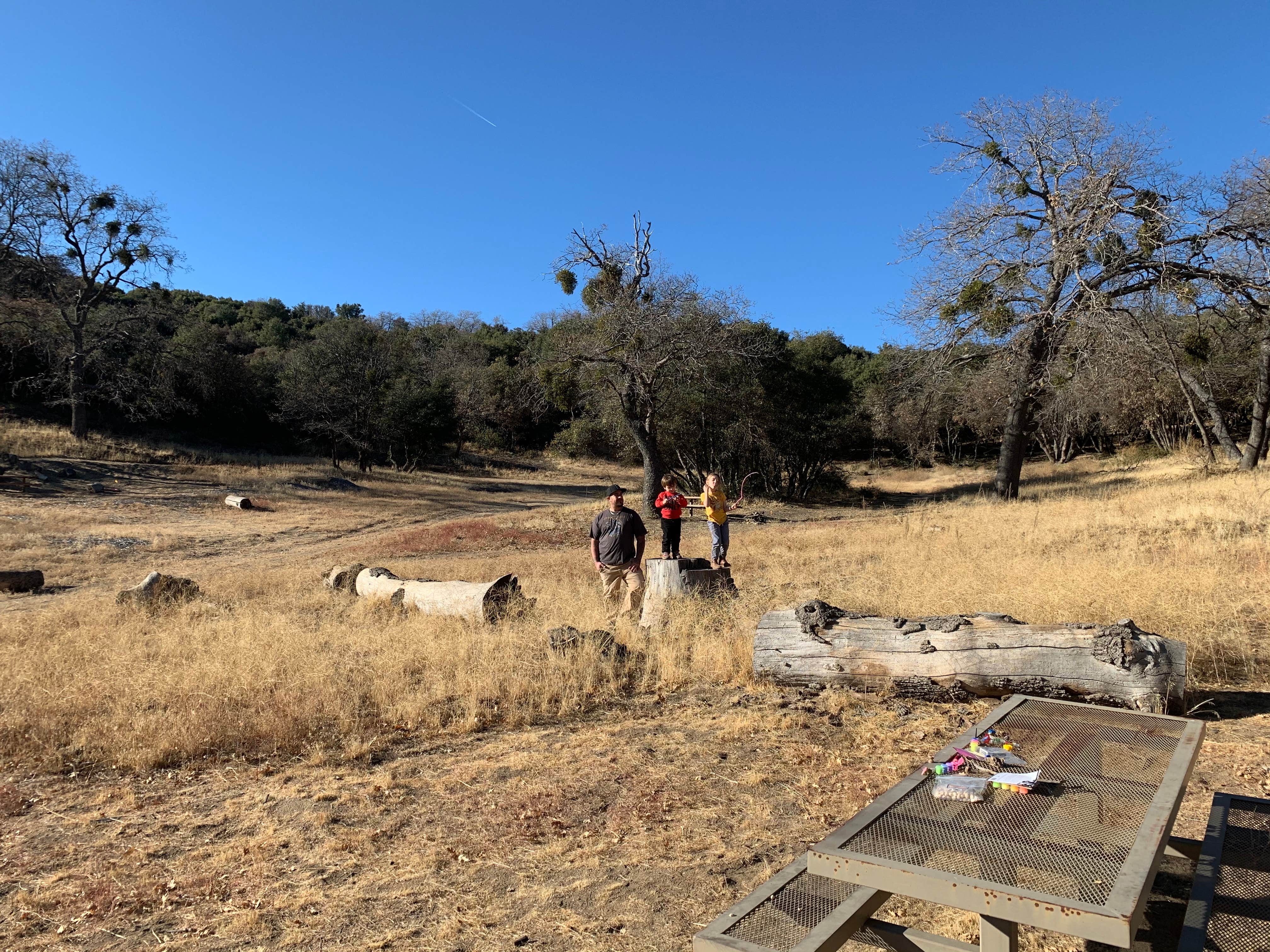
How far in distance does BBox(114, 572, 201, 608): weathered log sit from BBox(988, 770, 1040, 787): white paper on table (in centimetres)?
1133

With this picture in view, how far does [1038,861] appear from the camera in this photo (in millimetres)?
2658

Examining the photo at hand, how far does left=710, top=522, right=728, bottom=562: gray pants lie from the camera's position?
1266 centimetres

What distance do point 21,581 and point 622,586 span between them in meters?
10.7

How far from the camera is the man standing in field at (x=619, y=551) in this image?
413 inches

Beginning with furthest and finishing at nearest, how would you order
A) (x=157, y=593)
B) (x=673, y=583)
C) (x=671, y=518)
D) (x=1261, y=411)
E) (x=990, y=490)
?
(x=990, y=490)
(x=1261, y=411)
(x=671, y=518)
(x=157, y=593)
(x=673, y=583)

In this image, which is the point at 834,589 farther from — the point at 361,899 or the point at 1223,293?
the point at 1223,293

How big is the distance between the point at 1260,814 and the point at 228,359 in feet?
163

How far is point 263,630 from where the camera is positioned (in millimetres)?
9125

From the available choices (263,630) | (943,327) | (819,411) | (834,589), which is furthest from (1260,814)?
(819,411)

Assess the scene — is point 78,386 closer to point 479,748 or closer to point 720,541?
point 720,541

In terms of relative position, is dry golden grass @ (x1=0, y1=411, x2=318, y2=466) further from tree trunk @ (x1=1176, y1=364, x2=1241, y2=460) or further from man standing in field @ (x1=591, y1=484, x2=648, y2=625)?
tree trunk @ (x1=1176, y1=364, x2=1241, y2=460)

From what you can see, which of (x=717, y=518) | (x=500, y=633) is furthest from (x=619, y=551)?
(x=717, y=518)

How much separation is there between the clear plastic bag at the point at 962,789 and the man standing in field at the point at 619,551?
285 inches

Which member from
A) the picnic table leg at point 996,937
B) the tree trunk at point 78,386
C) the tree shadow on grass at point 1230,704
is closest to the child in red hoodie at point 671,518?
the tree shadow on grass at point 1230,704
